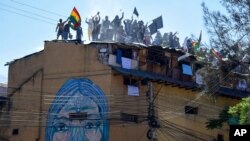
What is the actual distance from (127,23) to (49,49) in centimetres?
494

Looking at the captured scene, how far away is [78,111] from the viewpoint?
28.8 meters

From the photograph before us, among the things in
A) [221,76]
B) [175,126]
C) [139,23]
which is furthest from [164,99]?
[221,76]

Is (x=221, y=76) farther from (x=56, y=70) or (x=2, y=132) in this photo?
(x=2, y=132)

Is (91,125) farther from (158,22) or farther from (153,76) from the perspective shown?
(158,22)

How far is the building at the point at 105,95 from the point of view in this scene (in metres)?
27.8

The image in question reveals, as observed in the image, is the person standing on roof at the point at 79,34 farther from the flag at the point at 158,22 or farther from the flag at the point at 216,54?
the flag at the point at 216,54

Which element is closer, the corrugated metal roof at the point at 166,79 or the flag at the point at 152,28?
the corrugated metal roof at the point at 166,79

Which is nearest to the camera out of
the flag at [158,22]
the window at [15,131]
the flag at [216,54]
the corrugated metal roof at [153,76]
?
the flag at [216,54]

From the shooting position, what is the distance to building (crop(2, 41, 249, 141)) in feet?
91.1

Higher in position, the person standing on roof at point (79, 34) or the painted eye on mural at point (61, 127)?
the person standing on roof at point (79, 34)

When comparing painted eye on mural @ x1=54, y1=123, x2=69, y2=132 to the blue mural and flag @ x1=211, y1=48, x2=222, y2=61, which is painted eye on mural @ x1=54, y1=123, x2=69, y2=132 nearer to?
the blue mural

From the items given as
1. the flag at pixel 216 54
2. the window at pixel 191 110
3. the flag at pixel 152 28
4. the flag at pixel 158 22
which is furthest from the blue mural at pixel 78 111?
the flag at pixel 216 54

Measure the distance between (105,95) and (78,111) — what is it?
2.12 meters

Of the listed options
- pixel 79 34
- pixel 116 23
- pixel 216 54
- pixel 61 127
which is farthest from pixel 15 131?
pixel 216 54
